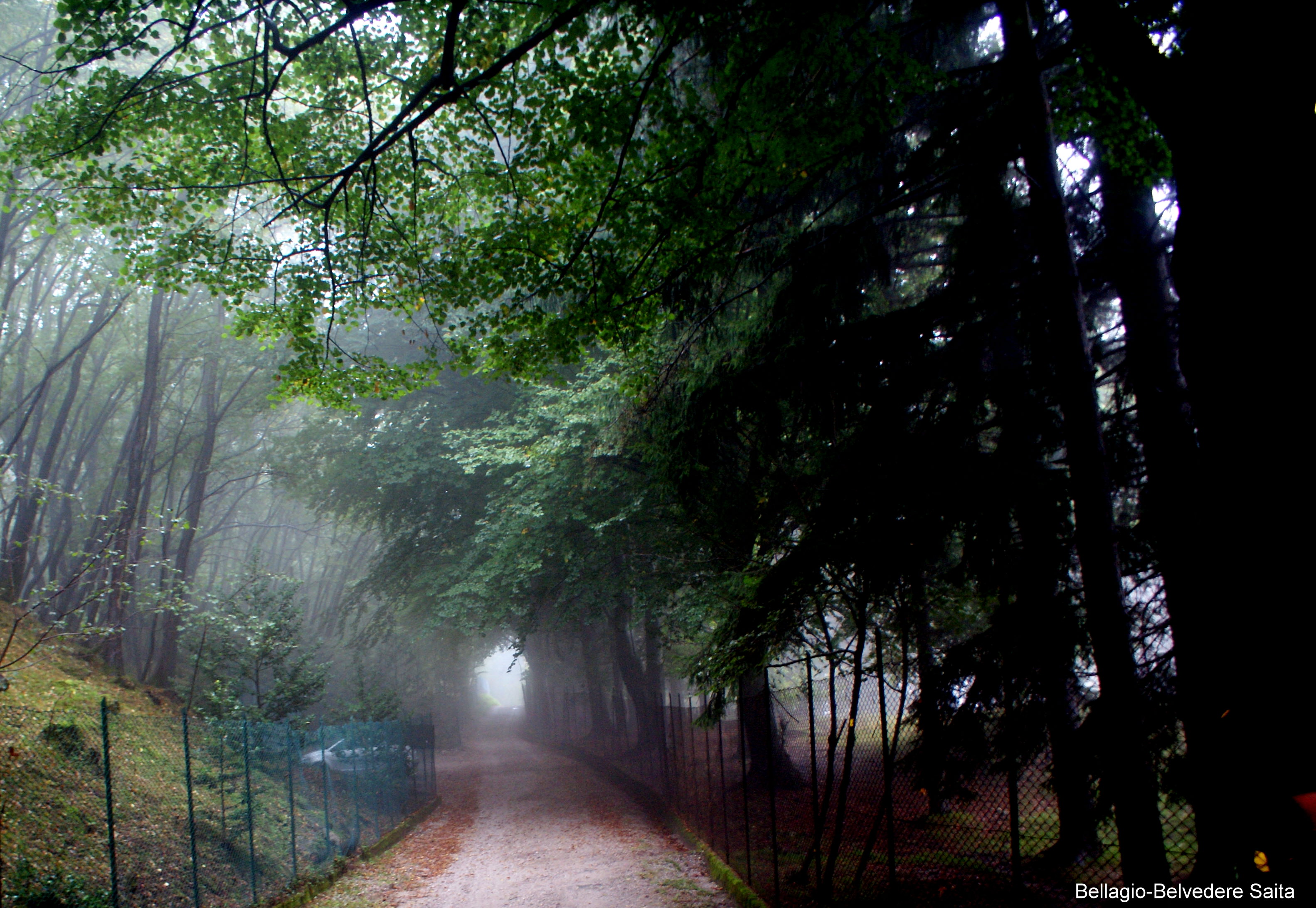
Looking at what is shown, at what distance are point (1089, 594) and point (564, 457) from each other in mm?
10209

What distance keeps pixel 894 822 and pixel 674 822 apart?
684cm

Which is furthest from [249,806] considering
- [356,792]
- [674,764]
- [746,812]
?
[674,764]

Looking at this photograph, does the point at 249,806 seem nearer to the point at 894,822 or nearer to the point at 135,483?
the point at 894,822

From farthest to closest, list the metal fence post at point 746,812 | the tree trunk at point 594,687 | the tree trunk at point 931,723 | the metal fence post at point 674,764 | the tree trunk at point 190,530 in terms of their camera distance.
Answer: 1. the tree trunk at point 594,687
2. the tree trunk at point 190,530
3. the metal fence post at point 674,764
4. the metal fence post at point 746,812
5. the tree trunk at point 931,723

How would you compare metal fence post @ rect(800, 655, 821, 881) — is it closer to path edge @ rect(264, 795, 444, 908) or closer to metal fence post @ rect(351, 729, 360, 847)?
path edge @ rect(264, 795, 444, 908)

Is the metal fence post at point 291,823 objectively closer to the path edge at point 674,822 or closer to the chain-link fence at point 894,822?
the path edge at point 674,822

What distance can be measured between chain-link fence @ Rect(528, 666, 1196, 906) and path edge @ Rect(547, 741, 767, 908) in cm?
12

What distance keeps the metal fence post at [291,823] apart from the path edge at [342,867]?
0.77ft

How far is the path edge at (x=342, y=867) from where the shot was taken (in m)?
8.33

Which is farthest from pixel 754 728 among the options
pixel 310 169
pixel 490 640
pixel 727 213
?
pixel 490 640

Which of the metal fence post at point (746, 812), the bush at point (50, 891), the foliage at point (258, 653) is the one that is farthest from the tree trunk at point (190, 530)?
the metal fence post at point (746, 812)

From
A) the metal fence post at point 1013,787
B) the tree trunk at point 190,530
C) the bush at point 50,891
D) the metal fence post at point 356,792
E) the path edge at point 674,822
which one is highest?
the tree trunk at point 190,530

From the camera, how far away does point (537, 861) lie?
35.8 ft

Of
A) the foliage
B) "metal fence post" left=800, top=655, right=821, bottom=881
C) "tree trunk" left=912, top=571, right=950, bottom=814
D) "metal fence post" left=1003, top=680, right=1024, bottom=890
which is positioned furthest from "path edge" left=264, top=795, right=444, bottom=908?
"metal fence post" left=1003, top=680, right=1024, bottom=890
